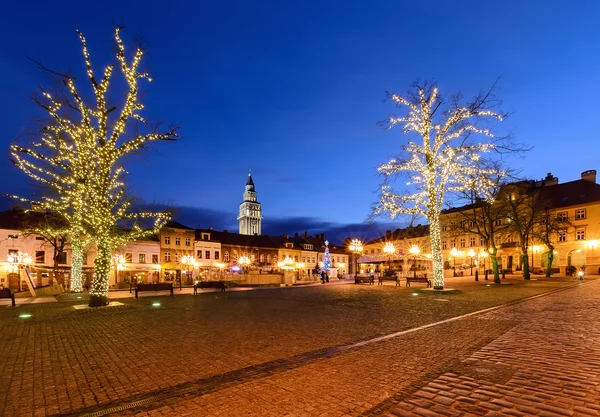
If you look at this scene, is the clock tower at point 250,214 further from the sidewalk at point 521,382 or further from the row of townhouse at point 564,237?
the sidewalk at point 521,382

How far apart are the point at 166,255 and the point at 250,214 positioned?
105 metres

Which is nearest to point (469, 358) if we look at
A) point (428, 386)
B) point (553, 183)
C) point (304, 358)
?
point (428, 386)

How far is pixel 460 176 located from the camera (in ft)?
68.0

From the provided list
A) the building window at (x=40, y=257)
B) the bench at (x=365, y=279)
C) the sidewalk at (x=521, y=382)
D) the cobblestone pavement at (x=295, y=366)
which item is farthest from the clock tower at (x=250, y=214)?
the sidewalk at (x=521, y=382)

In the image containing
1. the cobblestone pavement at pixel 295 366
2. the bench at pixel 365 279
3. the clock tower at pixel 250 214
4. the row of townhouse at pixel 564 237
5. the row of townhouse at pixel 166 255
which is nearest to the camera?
the cobblestone pavement at pixel 295 366

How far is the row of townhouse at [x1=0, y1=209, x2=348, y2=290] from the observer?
129ft

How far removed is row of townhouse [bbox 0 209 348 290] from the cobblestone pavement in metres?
23.2

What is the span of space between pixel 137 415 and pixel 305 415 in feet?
6.63

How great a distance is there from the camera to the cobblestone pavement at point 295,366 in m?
4.58

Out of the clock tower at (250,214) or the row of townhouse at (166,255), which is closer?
the row of townhouse at (166,255)

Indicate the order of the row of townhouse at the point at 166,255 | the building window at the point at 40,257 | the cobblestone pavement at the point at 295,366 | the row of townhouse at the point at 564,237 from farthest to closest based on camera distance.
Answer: the row of townhouse at the point at 564,237 → the building window at the point at 40,257 → the row of townhouse at the point at 166,255 → the cobblestone pavement at the point at 295,366

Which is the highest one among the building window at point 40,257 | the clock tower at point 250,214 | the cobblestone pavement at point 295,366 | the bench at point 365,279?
the clock tower at point 250,214

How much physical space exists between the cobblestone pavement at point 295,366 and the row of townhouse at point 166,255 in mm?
23212

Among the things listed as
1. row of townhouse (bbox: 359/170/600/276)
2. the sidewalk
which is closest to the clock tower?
row of townhouse (bbox: 359/170/600/276)
